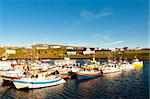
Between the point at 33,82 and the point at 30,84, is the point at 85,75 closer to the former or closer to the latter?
the point at 33,82

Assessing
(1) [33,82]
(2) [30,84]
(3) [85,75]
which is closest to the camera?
(2) [30,84]

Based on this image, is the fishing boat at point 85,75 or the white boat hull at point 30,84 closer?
the white boat hull at point 30,84

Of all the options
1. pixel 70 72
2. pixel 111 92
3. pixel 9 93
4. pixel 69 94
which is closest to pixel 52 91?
pixel 69 94

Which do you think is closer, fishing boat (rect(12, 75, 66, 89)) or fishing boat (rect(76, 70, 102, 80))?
fishing boat (rect(12, 75, 66, 89))

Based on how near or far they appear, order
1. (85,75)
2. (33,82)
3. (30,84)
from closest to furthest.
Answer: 1. (30,84)
2. (33,82)
3. (85,75)

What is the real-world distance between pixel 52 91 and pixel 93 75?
24.5m

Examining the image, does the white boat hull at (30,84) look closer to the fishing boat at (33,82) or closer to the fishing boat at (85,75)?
the fishing boat at (33,82)

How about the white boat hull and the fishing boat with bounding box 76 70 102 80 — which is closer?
the white boat hull

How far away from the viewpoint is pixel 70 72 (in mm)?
74625

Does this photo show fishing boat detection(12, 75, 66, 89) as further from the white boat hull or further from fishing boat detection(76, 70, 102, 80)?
fishing boat detection(76, 70, 102, 80)

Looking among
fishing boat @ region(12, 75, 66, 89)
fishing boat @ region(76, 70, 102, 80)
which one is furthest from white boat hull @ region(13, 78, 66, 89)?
fishing boat @ region(76, 70, 102, 80)

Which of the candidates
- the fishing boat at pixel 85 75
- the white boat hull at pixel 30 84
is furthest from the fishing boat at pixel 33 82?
the fishing boat at pixel 85 75

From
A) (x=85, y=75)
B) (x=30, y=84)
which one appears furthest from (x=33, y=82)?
(x=85, y=75)

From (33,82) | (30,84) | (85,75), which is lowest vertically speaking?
(30,84)
